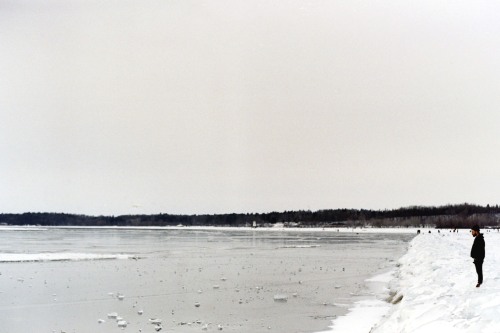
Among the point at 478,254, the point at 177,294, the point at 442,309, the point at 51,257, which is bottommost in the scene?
the point at 177,294

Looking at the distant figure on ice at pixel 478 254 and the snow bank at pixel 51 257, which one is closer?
the distant figure on ice at pixel 478 254

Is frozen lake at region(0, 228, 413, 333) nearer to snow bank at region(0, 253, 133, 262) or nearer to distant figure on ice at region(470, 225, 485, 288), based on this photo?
snow bank at region(0, 253, 133, 262)

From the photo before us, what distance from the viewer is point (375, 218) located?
7525 inches

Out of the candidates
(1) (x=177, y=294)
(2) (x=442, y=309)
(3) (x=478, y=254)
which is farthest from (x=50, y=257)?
(2) (x=442, y=309)

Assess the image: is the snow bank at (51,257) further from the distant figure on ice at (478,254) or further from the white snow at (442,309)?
the distant figure on ice at (478,254)

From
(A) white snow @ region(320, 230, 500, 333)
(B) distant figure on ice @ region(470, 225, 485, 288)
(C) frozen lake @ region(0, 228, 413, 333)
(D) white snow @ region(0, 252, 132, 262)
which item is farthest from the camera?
(D) white snow @ region(0, 252, 132, 262)

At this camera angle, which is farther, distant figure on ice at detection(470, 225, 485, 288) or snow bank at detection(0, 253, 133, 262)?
snow bank at detection(0, 253, 133, 262)

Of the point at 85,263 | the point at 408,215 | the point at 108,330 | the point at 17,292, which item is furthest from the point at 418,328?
the point at 408,215

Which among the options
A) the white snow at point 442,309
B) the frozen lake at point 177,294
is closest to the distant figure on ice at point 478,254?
the white snow at point 442,309

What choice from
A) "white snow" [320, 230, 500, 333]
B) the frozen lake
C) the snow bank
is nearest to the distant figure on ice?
"white snow" [320, 230, 500, 333]

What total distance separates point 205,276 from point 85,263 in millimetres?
9226

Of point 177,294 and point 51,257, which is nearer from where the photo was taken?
point 177,294

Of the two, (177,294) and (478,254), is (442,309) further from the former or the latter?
(177,294)

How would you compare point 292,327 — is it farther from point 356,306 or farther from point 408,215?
point 408,215
